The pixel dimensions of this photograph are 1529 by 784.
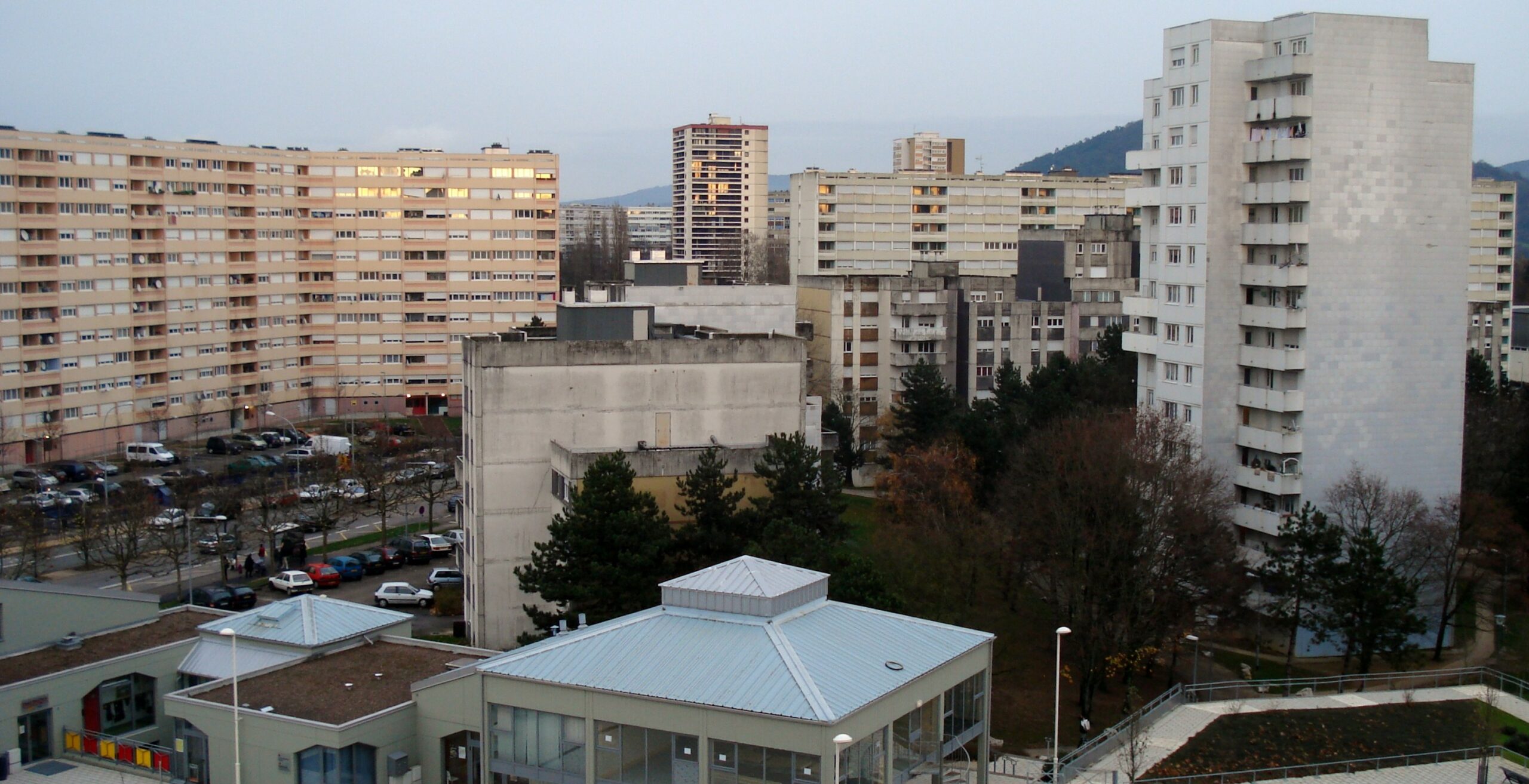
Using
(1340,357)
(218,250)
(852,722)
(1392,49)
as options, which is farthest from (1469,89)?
(218,250)

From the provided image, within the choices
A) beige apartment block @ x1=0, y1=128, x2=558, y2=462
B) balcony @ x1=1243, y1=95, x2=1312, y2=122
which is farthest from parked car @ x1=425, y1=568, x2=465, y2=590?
beige apartment block @ x1=0, y1=128, x2=558, y2=462

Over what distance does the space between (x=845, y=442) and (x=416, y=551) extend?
22283mm

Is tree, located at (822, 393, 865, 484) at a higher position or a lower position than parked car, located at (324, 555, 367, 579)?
higher

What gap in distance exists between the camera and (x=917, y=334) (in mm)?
73625

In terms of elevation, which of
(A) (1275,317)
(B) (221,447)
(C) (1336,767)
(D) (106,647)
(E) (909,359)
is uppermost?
(A) (1275,317)

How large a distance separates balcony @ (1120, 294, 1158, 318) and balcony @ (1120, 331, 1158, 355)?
72 centimetres

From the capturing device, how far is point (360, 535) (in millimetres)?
58062

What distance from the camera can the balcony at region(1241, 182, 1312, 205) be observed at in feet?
139

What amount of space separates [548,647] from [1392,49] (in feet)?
109

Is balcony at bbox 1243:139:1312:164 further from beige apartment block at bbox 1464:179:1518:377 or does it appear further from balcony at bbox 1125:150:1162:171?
Answer: beige apartment block at bbox 1464:179:1518:377

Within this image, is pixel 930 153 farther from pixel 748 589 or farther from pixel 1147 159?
pixel 748 589

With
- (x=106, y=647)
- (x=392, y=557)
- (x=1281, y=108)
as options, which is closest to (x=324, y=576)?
(x=392, y=557)

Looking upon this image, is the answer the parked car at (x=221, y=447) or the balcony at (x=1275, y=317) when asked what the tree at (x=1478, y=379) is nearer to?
the balcony at (x=1275, y=317)

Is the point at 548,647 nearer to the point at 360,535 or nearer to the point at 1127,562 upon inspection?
the point at 1127,562
